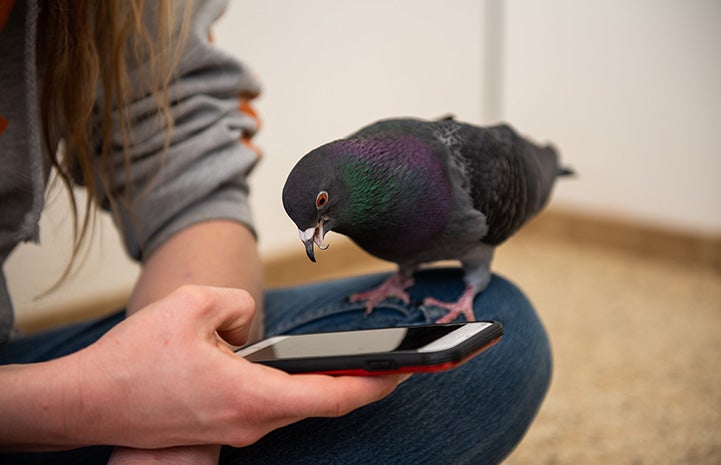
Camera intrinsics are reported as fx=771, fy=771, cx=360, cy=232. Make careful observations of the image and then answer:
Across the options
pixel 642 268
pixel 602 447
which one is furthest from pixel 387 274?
pixel 642 268

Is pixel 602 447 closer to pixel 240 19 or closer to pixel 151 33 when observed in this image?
pixel 151 33

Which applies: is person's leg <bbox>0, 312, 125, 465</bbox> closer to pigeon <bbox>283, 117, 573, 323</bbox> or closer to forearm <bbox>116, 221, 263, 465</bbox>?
forearm <bbox>116, 221, 263, 465</bbox>

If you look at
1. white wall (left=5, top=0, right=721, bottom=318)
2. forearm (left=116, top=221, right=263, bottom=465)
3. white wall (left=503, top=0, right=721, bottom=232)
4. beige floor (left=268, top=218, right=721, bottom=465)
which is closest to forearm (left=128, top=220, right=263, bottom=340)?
forearm (left=116, top=221, right=263, bottom=465)

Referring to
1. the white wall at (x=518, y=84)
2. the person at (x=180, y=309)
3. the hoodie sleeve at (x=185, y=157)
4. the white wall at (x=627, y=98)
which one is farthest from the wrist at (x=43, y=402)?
the white wall at (x=627, y=98)

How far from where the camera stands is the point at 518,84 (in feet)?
6.90

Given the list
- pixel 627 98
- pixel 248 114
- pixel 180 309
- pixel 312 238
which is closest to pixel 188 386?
pixel 180 309

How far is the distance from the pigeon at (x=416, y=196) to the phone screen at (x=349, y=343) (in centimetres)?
7

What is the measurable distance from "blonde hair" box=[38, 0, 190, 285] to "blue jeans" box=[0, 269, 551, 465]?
173 mm

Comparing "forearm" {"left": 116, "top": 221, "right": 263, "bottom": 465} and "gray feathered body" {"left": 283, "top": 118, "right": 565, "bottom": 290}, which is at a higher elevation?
"gray feathered body" {"left": 283, "top": 118, "right": 565, "bottom": 290}

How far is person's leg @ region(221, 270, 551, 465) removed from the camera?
0.61 meters

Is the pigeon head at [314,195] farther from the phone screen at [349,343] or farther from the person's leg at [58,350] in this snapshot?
Result: the person's leg at [58,350]

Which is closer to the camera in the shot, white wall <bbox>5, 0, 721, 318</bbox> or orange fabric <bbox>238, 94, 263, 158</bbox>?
orange fabric <bbox>238, 94, 263, 158</bbox>

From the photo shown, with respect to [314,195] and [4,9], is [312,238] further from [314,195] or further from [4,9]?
[4,9]

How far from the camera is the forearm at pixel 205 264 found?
0.69 meters
